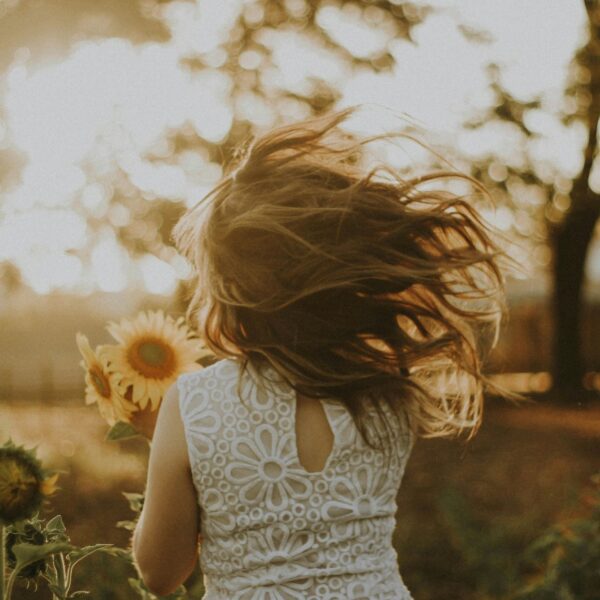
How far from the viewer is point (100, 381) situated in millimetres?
1901

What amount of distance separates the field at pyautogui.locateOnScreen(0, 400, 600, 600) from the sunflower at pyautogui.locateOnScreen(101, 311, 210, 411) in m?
0.28

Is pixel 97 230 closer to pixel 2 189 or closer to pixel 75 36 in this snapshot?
pixel 2 189

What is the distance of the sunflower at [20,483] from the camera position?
141 centimetres

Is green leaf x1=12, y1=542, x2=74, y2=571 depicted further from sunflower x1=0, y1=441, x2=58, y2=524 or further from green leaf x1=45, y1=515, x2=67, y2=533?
green leaf x1=45, y1=515, x2=67, y2=533

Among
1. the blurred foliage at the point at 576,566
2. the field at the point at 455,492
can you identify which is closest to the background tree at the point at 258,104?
the field at the point at 455,492

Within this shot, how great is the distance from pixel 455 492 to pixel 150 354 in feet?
14.9

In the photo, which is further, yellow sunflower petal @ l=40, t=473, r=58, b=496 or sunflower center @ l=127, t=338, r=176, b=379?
sunflower center @ l=127, t=338, r=176, b=379

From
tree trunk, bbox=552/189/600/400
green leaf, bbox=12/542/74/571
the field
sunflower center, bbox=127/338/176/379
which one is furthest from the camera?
tree trunk, bbox=552/189/600/400

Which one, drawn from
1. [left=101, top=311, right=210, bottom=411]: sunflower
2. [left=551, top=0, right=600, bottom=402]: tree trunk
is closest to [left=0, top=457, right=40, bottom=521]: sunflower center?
[left=101, top=311, right=210, bottom=411]: sunflower

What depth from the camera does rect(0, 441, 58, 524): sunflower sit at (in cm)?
141

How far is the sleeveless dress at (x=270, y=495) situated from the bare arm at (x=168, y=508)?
0.07 feet

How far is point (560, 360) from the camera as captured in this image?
1597 cm

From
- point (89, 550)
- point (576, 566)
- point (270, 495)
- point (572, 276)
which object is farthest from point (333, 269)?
point (572, 276)

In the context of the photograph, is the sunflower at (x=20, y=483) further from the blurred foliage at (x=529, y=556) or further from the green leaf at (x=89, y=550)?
the blurred foliage at (x=529, y=556)
